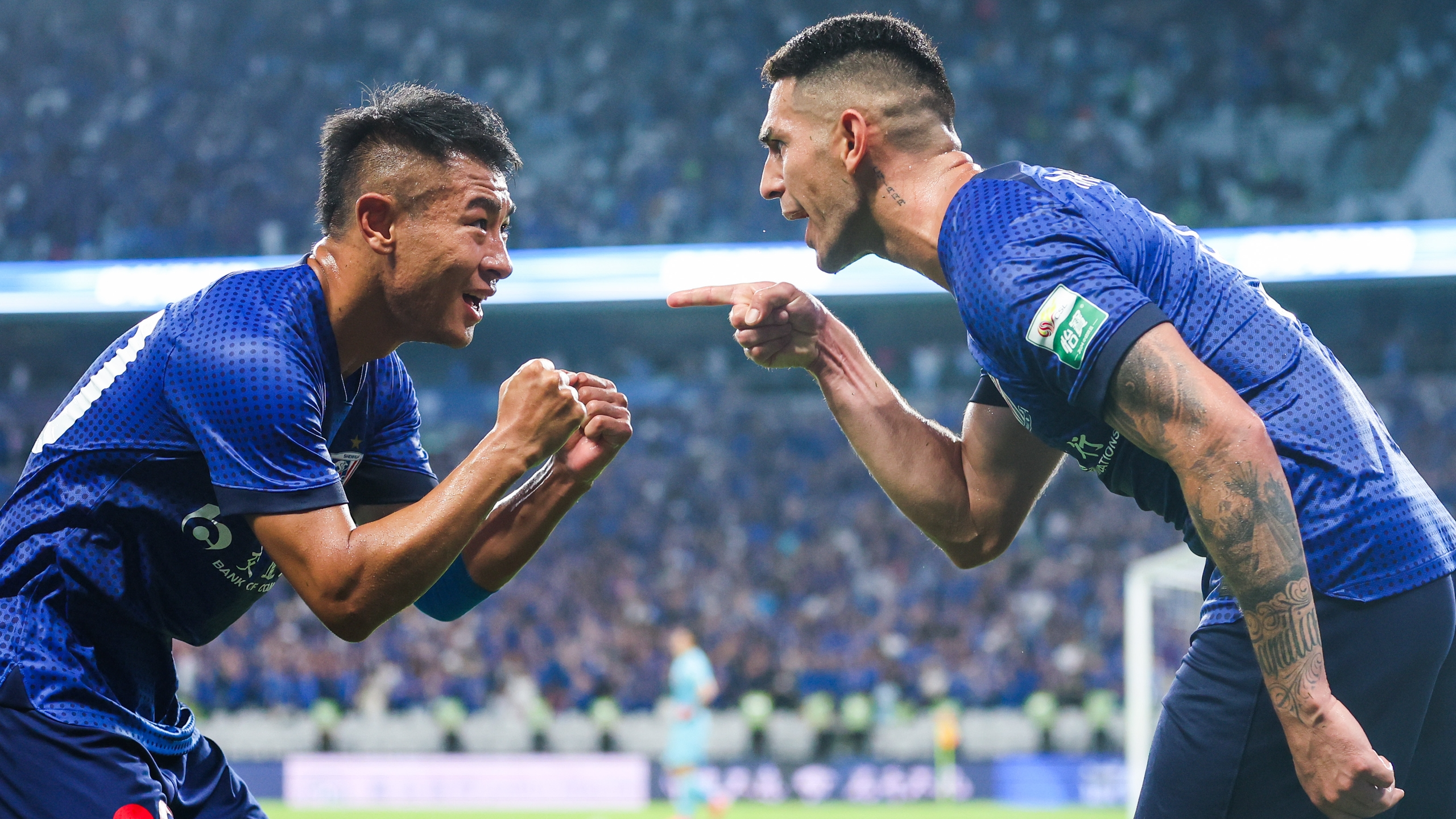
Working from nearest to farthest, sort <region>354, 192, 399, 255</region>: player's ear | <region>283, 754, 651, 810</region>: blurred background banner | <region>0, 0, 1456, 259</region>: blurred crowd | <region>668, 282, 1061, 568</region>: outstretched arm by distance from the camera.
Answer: <region>354, 192, 399, 255</region>: player's ear
<region>668, 282, 1061, 568</region>: outstretched arm
<region>283, 754, 651, 810</region>: blurred background banner
<region>0, 0, 1456, 259</region>: blurred crowd

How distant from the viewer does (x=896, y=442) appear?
3365 millimetres

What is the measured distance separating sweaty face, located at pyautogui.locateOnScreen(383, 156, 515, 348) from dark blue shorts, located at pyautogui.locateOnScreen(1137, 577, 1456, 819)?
1806mm

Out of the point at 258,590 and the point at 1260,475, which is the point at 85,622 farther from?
the point at 1260,475

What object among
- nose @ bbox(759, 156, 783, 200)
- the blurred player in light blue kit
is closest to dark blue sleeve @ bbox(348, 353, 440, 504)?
nose @ bbox(759, 156, 783, 200)

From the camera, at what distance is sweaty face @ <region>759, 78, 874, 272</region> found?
3.03m

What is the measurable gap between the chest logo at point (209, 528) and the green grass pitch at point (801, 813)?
37.8 feet

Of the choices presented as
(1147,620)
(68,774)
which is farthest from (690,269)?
(68,774)

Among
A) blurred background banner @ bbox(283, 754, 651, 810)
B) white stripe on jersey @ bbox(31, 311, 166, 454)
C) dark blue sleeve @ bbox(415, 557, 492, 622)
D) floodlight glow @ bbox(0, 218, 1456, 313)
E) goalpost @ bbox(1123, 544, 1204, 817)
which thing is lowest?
blurred background banner @ bbox(283, 754, 651, 810)

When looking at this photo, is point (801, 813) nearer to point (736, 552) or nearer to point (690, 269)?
point (736, 552)

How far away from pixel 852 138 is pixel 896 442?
0.83 m

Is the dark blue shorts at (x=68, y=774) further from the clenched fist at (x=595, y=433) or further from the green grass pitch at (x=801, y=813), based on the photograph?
the green grass pitch at (x=801, y=813)

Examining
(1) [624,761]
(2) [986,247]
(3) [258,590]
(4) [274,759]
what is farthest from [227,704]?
(2) [986,247]

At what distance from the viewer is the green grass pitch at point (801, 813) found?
44.5 feet

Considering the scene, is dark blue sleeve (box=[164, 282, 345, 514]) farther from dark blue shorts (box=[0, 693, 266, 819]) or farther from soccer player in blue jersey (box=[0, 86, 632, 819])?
dark blue shorts (box=[0, 693, 266, 819])
